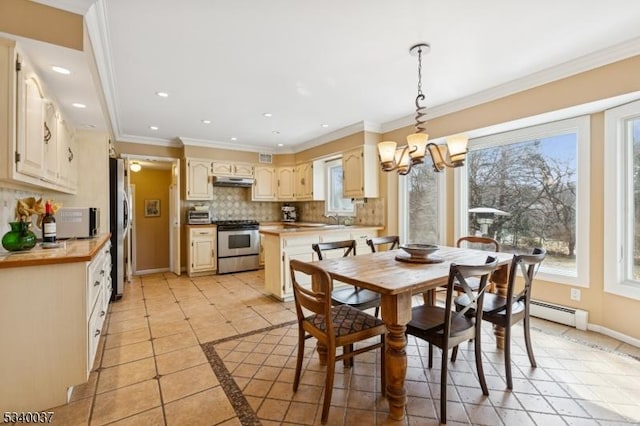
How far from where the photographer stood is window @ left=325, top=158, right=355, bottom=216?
5.52 meters

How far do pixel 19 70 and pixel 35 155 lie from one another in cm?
54

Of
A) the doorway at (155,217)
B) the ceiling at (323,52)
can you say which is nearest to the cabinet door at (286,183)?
the doorway at (155,217)

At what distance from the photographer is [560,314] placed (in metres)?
3.00

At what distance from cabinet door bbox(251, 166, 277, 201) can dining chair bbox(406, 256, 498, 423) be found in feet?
14.8

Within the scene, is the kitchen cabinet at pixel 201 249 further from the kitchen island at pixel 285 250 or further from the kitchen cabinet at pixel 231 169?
the kitchen island at pixel 285 250

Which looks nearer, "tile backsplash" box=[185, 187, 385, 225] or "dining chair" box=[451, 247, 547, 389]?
"dining chair" box=[451, 247, 547, 389]

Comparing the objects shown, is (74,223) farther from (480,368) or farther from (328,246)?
(480,368)

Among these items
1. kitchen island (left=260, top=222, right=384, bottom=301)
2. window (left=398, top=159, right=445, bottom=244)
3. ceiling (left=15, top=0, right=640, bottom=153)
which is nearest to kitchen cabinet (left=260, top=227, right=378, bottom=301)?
kitchen island (left=260, top=222, right=384, bottom=301)

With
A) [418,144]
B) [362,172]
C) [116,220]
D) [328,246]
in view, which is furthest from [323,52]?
[116,220]

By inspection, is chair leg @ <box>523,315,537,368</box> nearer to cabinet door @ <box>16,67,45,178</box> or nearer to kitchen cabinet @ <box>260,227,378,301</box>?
kitchen cabinet @ <box>260,227,378,301</box>

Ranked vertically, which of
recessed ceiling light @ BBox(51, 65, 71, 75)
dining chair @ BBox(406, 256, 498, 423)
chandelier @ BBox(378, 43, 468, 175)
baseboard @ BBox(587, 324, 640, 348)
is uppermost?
recessed ceiling light @ BBox(51, 65, 71, 75)

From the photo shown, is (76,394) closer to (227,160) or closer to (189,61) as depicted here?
(189,61)

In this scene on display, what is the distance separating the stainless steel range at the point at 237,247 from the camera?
5281mm

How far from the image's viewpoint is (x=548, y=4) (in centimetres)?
185
